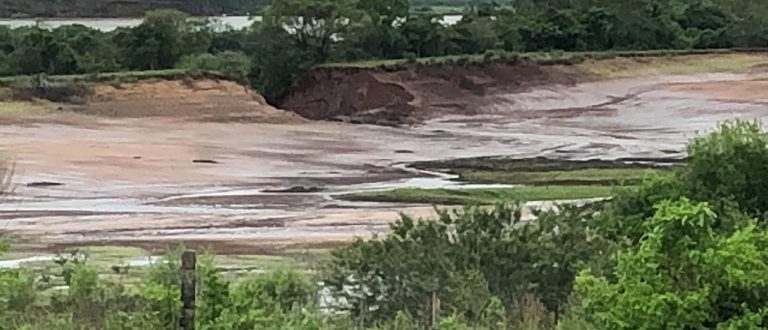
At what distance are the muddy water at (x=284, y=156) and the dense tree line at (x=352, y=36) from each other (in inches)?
217

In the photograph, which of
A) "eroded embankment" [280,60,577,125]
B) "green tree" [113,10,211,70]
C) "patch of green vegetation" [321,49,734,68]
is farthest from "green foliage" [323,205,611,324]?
"green tree" [113,10,211,70]

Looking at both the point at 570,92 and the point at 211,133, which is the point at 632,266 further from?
the point at 570,92

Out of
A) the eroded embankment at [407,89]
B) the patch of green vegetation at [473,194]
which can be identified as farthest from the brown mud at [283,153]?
the patch of green vegetation at [473,194]

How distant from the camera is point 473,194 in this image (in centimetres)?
2983

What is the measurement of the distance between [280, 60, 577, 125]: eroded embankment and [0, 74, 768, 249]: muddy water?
96 cm

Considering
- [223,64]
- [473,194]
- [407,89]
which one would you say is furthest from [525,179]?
[223,64]

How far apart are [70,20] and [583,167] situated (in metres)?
46.2

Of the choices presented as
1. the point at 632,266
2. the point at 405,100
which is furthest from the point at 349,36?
the point at 632,266

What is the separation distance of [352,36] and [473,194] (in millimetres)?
23818

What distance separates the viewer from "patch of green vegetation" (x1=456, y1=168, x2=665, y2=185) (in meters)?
32.7

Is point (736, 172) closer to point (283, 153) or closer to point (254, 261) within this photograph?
point (254, 261)

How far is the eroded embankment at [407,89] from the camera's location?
48750mm

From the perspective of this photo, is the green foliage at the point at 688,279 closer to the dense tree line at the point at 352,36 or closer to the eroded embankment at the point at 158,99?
the eroded embankment at the point at 158,99

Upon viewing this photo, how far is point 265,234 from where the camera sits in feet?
79.0
